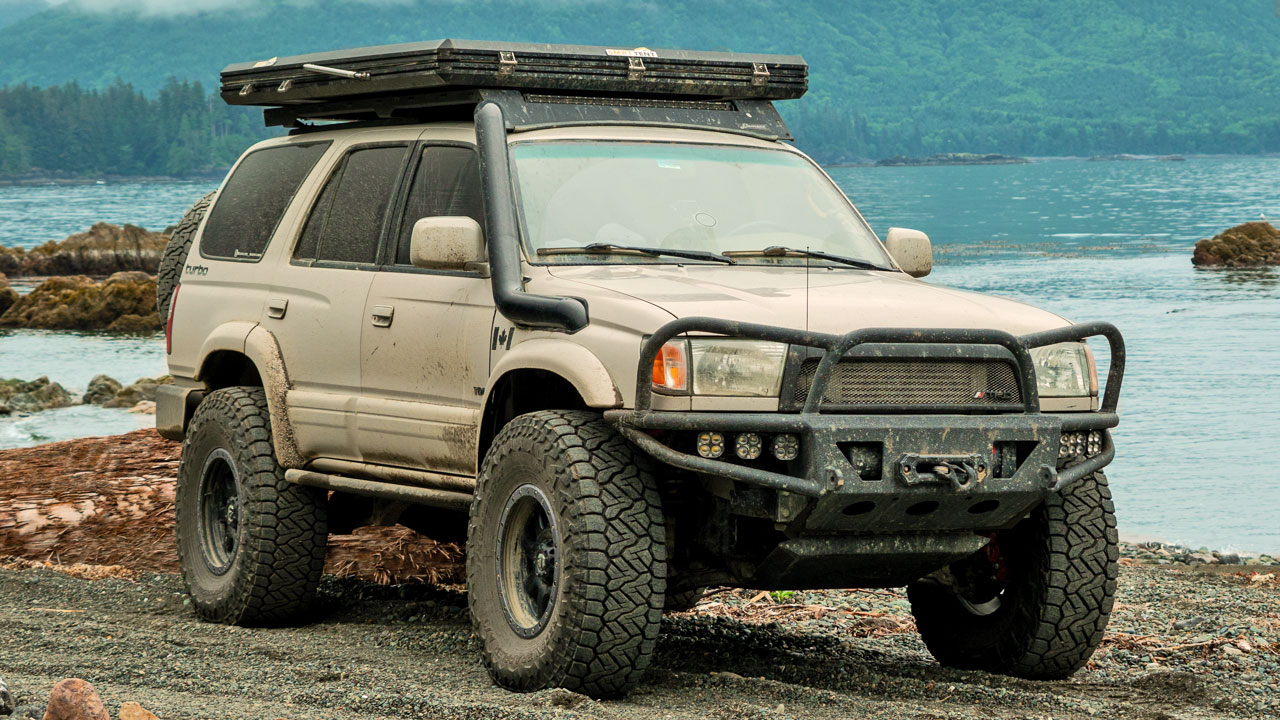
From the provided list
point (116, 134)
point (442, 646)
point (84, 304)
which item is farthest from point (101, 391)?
point (116, 134)

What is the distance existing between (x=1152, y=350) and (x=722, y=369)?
793 inches

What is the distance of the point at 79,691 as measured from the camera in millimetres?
4547

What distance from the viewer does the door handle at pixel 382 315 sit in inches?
265

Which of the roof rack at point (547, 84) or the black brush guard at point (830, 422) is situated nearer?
the black brush guard at point (830, 422)

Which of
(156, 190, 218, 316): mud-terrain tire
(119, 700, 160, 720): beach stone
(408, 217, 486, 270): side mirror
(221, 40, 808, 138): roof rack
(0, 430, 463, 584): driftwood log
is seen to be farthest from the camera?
(0, 430, 463, 584): driftwood log

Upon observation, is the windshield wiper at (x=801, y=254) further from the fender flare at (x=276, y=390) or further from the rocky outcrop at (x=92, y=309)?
the rocky outcrop at (x=92, y=309)

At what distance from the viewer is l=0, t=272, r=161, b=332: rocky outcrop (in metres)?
30.9

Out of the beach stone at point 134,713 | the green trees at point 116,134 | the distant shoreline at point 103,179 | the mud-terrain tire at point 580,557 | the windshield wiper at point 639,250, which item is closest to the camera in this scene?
the beach stone at point 134,713

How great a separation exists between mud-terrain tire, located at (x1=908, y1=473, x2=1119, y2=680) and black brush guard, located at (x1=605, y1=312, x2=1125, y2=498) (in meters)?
0.51

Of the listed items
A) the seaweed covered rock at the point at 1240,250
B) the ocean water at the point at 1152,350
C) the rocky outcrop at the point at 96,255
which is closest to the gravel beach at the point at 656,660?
the ocean water at the point at 1152,350

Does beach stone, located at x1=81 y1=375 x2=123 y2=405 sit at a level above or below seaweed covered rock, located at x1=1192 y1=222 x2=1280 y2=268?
below

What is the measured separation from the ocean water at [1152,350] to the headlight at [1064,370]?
290 inches

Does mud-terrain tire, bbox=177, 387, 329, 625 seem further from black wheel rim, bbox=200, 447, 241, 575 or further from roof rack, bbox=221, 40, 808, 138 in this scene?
roof rack, bbox=221, 40, 808, 138

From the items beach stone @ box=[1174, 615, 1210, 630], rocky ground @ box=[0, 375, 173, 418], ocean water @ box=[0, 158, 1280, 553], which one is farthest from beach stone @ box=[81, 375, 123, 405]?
beach stone @ box=[1174, 615, 1210, 630]
